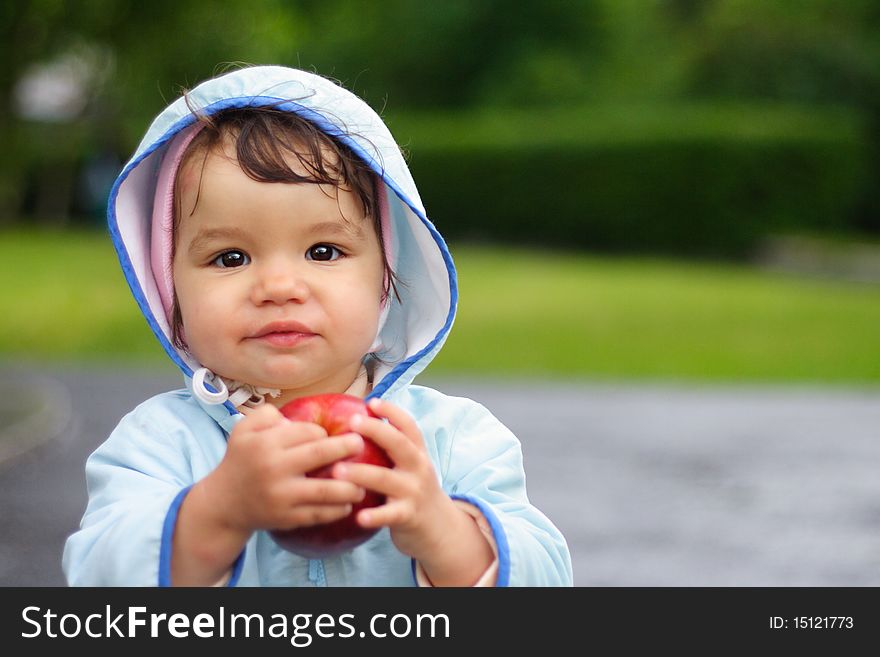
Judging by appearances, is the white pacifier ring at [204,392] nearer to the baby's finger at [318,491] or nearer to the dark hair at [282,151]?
the dark hair at [282,151]

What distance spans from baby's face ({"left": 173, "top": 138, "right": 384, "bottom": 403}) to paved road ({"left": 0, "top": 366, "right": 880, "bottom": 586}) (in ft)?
10.6

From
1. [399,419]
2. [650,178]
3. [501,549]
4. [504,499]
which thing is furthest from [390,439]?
[650,178]

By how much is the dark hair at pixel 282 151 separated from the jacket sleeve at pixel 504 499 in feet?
1.35

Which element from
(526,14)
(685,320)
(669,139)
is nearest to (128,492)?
(685,320)

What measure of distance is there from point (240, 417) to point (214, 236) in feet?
1.02

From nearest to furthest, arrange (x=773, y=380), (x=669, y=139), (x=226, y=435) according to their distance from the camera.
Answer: (x=226, y=435)
(x=773, y=380)
(x=669, y=139)

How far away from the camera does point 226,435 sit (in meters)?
2.28

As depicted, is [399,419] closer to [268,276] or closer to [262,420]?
[262,420]

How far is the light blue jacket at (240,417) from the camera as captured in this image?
205 centimetres

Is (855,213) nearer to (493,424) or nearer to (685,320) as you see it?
(685,320)

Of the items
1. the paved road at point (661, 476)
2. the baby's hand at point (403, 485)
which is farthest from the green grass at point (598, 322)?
the baby's hand at point (403, 485)

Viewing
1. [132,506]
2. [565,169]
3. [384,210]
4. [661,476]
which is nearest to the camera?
[132,506]

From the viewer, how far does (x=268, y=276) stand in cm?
210

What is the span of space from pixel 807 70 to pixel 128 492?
35.0 m
